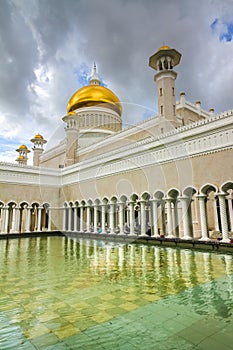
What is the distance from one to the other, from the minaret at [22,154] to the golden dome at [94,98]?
33.9 feet

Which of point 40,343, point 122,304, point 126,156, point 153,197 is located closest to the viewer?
point 40,343

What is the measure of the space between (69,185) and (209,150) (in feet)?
35.3

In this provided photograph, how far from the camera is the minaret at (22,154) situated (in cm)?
3023

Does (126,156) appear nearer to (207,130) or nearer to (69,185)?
(207,130)

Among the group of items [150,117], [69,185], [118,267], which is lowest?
[118,267]

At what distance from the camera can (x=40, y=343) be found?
2176 mm

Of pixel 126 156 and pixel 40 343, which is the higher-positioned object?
pixel 126 156

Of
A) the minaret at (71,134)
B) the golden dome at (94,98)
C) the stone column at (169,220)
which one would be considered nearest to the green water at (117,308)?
the stone column at (169,220)

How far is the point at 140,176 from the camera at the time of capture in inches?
462

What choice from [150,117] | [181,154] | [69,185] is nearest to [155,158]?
[181,154]

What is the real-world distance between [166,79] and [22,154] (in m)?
23.2

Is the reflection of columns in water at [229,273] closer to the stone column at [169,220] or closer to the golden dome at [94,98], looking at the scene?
the stone column at [169,220]

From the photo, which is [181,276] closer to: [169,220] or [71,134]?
[169,220]

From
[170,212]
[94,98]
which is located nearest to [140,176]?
[170,212]
